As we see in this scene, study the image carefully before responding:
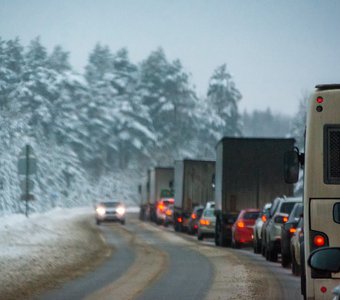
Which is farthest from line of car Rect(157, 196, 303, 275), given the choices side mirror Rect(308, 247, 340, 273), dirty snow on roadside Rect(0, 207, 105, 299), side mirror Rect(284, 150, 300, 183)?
side mirror Rect(308, 247, 340, 273)

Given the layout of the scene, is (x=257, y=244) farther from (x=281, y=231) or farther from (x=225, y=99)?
(x=225, y=99)

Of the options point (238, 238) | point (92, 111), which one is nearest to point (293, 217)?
point (238, 238)

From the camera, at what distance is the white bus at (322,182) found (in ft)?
40.0

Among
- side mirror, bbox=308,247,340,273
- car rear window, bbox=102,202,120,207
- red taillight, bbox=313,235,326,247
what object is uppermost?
car rear window, bbox=102,202,120,207

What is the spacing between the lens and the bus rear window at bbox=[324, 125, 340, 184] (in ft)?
A: 42.0

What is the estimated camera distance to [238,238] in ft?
119

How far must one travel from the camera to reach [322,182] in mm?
12797

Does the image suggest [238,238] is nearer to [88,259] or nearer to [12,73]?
[88,259]

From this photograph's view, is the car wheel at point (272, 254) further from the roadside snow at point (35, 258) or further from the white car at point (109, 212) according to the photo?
the white car at point (109, 212)

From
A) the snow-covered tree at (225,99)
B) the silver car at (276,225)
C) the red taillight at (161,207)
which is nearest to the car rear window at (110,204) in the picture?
the red taillight at (161,207)

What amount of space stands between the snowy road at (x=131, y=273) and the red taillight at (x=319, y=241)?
5.13m

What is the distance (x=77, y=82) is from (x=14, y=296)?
121320mm

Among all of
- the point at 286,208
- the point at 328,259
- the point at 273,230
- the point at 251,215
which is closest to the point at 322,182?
the point at 328,259

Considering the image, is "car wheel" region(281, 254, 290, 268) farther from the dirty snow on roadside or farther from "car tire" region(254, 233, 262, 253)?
"car tire" region(254, 233, 262, 253)
